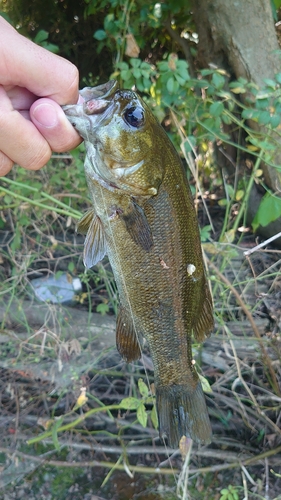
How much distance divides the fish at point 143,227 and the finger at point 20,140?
0.12 metres

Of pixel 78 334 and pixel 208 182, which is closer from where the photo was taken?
pixel 78 334

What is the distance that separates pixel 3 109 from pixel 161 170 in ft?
1.57

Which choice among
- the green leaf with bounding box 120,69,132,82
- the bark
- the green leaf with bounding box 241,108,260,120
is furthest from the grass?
the bark

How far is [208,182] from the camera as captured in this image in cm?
353

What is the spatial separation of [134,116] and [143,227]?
0.33m

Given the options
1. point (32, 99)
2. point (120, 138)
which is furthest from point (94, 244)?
point (32, 99)

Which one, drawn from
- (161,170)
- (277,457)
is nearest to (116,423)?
(277,457)

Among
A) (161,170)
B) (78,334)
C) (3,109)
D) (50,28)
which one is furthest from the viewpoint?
(50,28)

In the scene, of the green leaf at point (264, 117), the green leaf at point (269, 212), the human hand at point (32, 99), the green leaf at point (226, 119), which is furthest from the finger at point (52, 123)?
the green leaf at point (269, 212)

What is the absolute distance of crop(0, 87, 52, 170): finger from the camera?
107 cm

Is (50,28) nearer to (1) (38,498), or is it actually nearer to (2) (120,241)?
(2) (120,241)

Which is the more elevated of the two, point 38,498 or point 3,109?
point 3,109

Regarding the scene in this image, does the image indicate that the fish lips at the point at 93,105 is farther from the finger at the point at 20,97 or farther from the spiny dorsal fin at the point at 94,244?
the spiny dorsal fin at the point at 94,244

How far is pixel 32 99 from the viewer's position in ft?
3.92
